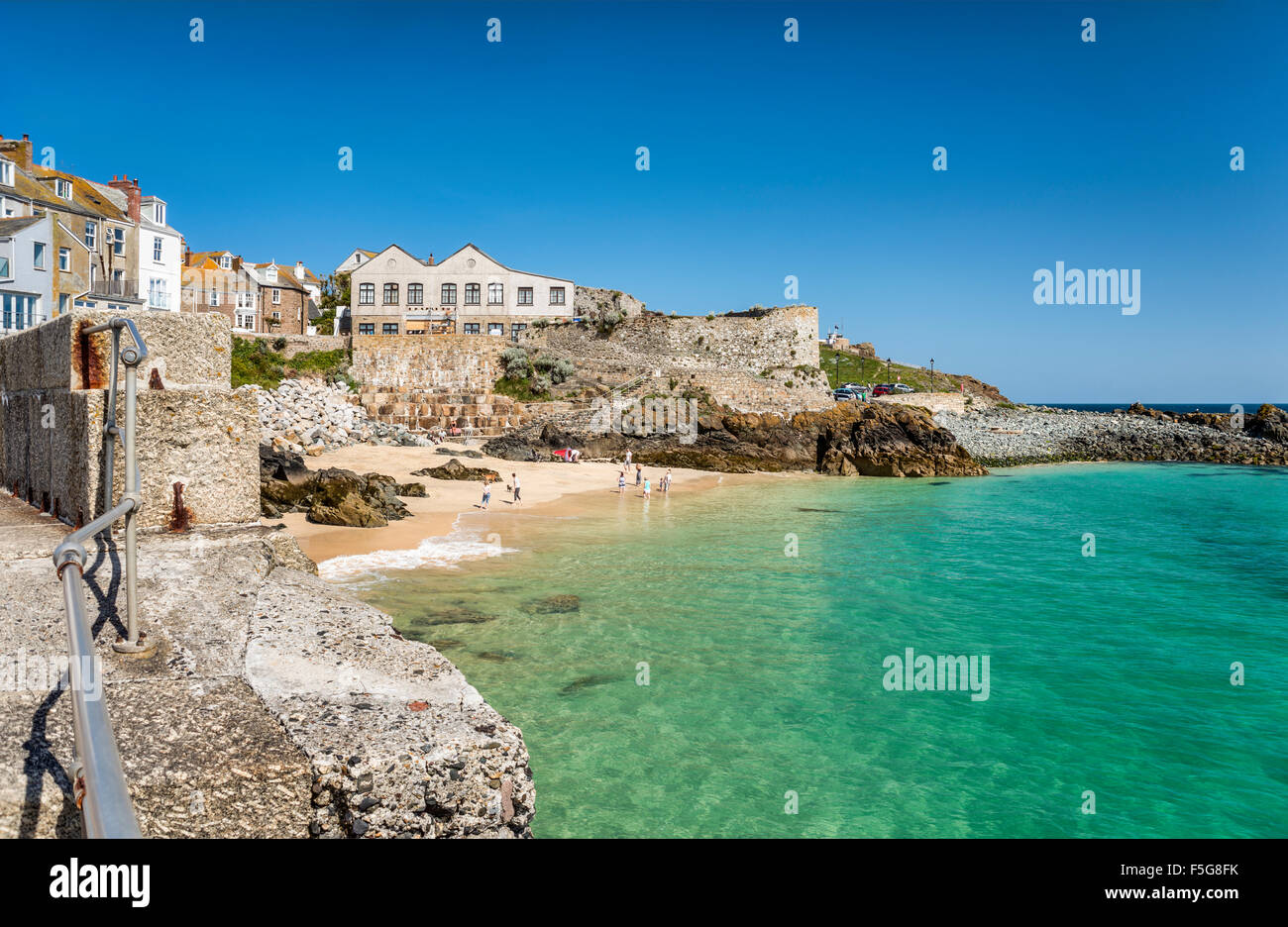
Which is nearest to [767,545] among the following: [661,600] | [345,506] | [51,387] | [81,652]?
[661,600]

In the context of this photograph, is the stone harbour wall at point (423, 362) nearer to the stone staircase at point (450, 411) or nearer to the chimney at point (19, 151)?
the stone staircase at point (450, 411)

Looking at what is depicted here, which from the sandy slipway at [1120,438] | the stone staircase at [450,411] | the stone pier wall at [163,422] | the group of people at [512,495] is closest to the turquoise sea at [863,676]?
the group of people at [512,495]

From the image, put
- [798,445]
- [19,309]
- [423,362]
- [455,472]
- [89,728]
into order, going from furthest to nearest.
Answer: [423,362]
[798,445]
[19,309]
[455,472]
[89,728]

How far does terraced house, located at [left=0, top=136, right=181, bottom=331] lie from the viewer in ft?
108

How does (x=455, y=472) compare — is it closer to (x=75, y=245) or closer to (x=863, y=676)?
(x=75, y=245)

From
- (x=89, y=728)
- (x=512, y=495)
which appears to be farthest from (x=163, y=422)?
(x=512, y=495)

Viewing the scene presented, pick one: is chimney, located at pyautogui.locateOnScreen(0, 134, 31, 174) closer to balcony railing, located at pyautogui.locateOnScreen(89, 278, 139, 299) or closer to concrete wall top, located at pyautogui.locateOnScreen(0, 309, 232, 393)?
balcony railing, located at pyautogui.locateOnScreen(89, 278, 139, 299)

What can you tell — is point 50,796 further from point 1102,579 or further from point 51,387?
point 1102,579

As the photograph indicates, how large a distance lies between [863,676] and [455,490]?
67.5 ft

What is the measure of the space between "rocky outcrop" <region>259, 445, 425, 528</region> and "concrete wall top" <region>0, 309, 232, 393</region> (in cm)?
1298

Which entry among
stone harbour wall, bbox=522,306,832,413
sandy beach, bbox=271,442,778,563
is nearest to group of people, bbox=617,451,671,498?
sandy beach, bbox=271,442,778,563

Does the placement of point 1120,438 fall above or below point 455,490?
above

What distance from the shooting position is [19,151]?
40.5 metres

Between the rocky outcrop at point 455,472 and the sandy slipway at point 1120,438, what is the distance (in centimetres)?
3931
